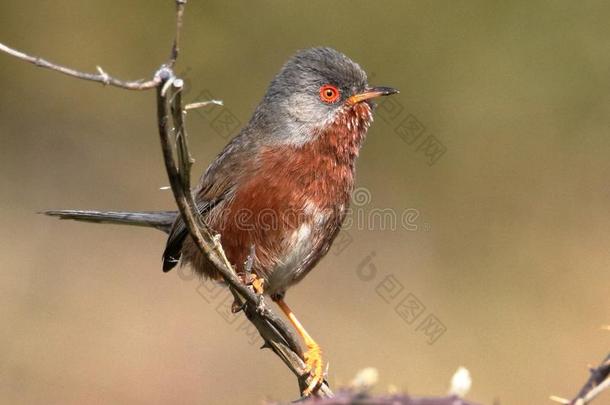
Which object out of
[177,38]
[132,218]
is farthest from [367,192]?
[177,38]

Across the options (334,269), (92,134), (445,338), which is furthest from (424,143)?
(92,134)

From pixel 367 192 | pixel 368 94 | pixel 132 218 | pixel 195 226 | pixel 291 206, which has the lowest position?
pixel 132 218

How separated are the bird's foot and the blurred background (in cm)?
252

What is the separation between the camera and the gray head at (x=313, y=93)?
4.90m

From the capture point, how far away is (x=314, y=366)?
450 centimetres

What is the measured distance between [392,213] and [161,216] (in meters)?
3.89

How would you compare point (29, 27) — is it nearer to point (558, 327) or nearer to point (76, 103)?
point (76, 103)

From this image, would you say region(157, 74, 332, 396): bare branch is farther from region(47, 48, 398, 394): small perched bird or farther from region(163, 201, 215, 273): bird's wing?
region(163, 201, 215, 273): bird's wing

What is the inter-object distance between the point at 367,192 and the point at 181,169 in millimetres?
6546

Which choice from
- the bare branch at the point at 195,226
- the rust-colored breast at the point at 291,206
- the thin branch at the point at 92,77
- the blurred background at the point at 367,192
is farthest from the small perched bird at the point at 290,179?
the blurred background at the point at 367,192

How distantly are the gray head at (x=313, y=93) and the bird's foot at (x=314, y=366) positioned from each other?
1.27 m

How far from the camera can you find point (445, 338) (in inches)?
296

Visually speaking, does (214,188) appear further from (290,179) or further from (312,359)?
(312,359)

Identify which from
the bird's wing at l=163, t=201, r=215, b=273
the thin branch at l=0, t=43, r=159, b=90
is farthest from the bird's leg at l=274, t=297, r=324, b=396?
the thin branch at l=0, t=43, r=159, b=90
